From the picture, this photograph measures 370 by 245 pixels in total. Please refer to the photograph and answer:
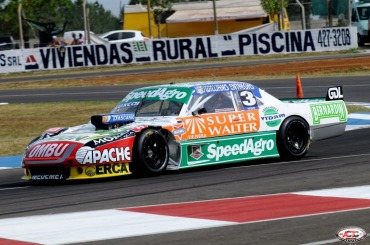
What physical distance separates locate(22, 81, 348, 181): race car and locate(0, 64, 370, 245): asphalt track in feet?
0.67

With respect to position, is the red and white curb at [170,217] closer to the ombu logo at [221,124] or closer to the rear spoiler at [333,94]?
the ombu logo at [221,124]

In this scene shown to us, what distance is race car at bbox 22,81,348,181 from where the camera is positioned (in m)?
11.1

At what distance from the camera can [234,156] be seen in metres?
12.2

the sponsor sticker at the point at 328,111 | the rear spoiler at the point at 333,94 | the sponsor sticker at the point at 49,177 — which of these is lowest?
the sponsor sticker at the point at 49,177

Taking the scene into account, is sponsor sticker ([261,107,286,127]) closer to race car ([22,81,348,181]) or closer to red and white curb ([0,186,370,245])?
race car ([22,81,348,181])

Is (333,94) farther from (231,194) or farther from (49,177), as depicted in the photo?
(49,177)

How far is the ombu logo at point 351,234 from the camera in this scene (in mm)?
6938

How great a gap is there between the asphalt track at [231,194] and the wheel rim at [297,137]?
0.26m

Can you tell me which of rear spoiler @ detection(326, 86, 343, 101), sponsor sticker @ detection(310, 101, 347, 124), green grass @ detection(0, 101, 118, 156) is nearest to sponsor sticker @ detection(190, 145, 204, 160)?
sponsor sticker @ detection(310, 101, 347, 124)

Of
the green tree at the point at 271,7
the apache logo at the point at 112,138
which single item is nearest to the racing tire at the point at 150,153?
the apache logo at the point at 112,138

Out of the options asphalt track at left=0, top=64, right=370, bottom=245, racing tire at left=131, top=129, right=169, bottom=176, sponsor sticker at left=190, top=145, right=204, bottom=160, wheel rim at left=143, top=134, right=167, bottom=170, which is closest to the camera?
asphalt track at left=0, top=64, right=370, bottom=245

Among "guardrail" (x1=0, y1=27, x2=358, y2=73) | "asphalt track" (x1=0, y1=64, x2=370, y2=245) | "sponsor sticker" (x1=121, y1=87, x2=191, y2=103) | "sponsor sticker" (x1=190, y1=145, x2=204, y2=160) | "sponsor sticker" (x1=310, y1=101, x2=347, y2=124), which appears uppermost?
"guardrail" (x1=0, y1=27, x2=358, y2=73)

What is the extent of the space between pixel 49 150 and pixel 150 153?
4.04ft

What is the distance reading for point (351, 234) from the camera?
711cm
